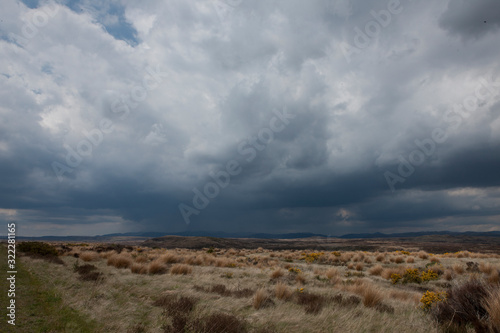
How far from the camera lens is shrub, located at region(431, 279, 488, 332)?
632cm

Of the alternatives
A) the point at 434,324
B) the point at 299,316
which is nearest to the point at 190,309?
the point at 299,316

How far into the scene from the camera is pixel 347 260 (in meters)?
27.3

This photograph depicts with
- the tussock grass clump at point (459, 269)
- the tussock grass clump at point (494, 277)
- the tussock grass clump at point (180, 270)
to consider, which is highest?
the tussock grass clump at point (180, 270)

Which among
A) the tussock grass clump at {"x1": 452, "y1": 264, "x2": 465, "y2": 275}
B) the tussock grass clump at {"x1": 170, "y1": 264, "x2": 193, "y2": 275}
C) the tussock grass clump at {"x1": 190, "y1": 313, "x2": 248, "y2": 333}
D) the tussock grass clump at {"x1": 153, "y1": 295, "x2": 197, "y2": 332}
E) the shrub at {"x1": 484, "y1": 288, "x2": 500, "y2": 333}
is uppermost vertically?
the shrub at {"x1": 484, "y1": 288, "x2": 500, "y2": 333}

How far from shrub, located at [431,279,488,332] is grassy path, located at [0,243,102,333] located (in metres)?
9.07

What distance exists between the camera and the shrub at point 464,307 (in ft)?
20.7

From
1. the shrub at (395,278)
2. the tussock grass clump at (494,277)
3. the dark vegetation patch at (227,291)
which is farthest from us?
the shrub at (395,278)

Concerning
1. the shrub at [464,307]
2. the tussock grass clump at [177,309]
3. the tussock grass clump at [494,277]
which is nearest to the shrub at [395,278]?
the tussock grass clump at [494,277]

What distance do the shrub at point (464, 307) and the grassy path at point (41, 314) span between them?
907 centimetres

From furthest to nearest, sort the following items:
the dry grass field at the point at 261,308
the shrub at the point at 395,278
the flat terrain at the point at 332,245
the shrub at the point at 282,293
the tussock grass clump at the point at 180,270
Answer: the flat terrain at the point at 332,245 → the shrub at the point at 395,278 → the tussock grass clump at the point at 180,270 → the shrub at the point at 282,293 → the dry grass field at the point at 261,308

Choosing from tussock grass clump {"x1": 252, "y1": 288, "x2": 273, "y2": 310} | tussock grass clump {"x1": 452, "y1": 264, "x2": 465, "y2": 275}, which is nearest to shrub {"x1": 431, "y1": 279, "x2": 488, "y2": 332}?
tussock grass clump {"x1": 252, "y1": 288, "x2": 273, "y2": 310}

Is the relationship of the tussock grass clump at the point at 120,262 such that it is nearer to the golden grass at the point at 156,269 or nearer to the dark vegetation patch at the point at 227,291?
the golden grass at the point at 156,269

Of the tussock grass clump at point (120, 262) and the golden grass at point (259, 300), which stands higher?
the golden grass at point (259, 300)

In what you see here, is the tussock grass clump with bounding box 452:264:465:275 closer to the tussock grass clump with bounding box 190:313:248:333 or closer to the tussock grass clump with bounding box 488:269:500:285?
the tussock grass clump with bounding box 488:269:500:285
